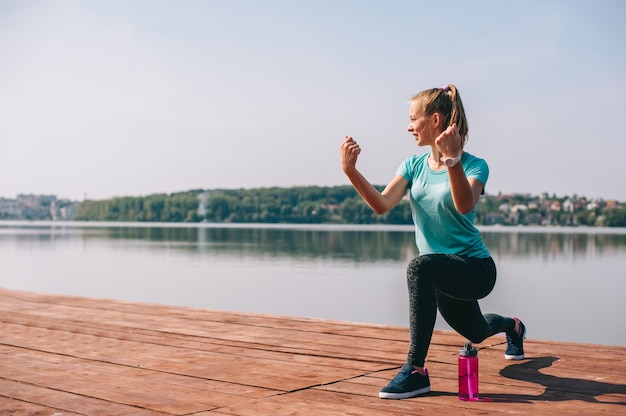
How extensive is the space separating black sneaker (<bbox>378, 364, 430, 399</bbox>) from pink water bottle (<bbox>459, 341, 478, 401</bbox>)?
162 mm

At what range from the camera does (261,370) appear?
3777 millimetres

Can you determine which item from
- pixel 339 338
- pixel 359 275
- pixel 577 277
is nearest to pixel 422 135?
pixel 339 338

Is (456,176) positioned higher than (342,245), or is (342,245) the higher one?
(456,176)

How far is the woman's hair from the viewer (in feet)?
10.7

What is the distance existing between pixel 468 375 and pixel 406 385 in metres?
0.24

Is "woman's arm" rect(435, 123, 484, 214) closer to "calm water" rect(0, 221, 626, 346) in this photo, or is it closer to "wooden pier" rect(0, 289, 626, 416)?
"wooden pier" rect(0, 289, 626, 416)

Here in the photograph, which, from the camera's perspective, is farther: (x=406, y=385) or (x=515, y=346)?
(x=515, y=346)

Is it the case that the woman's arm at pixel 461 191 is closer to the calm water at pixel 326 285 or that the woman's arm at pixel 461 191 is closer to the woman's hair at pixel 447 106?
the woman's hair at pixel 447 106

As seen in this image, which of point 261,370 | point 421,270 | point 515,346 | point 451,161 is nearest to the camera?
point 451,161

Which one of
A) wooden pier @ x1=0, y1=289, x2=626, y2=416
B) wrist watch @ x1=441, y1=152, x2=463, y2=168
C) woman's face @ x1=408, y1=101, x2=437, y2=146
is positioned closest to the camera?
wrist watch @ x1=441, y1=152, x2=463, y2=168

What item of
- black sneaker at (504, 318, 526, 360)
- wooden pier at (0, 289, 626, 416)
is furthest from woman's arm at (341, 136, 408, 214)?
black sneaker at (504, 318, 526, 360)

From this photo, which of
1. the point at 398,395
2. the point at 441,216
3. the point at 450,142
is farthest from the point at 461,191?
the point at 398,395

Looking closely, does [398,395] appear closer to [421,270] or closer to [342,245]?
[421,270]

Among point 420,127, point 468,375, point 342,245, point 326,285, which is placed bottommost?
point 326,285
